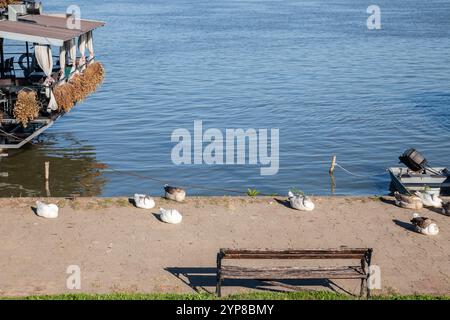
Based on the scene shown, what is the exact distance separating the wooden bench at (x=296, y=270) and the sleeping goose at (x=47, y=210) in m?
6.08

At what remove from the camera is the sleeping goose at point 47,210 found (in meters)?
18.2

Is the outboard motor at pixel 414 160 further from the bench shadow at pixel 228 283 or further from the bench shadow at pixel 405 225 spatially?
the bench shadow at pixel 228 283

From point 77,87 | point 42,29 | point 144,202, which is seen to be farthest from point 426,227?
point 42,29

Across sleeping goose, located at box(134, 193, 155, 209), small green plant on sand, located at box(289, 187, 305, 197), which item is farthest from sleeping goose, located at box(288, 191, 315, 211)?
sleeping goose, located at box(134, 193, 155, 209)

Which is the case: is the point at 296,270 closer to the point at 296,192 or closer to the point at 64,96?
the point at 296,192

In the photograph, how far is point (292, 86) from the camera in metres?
49.8

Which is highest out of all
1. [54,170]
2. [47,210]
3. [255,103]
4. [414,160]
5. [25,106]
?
[25,106]

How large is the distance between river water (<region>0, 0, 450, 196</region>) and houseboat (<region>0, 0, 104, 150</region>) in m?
2.81

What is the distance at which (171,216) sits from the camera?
58.6ft

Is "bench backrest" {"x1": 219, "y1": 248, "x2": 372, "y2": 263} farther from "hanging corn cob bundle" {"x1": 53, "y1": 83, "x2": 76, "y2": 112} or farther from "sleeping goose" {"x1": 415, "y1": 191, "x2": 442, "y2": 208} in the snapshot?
"hanging corn cob bundle" {"x1": 53, "y1": 83, "x2": 76, "y2": 112}

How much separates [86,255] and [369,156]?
66.9 ft

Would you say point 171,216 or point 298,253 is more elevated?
point 298,253

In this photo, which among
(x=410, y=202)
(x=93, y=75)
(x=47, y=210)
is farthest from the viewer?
(x=93, y=75)

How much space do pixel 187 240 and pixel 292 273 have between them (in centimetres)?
393
